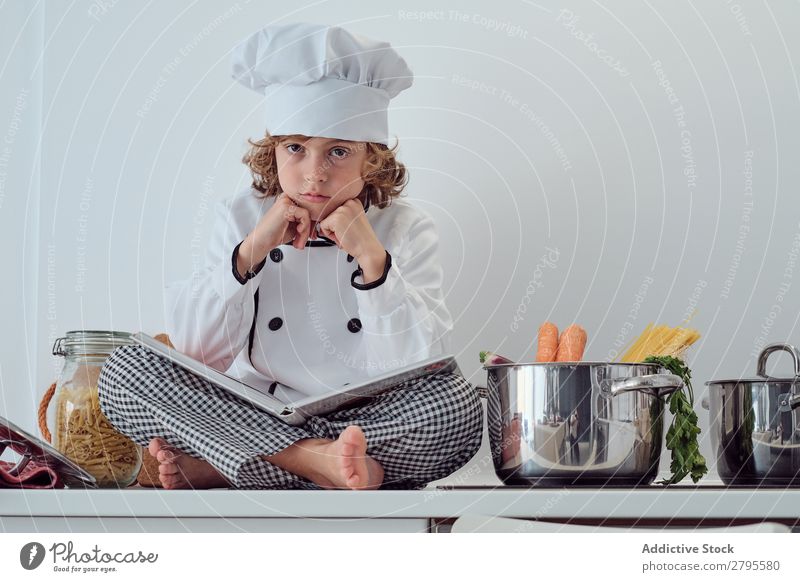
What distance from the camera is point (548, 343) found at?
941 millimetres

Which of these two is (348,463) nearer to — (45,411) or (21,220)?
(45,411)

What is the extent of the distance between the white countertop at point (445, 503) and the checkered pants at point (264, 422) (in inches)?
2.4

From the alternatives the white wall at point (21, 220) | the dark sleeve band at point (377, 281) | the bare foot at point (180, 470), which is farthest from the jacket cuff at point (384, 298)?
the white wall at point (21, 220)

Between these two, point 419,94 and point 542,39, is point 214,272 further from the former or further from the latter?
point 542,39

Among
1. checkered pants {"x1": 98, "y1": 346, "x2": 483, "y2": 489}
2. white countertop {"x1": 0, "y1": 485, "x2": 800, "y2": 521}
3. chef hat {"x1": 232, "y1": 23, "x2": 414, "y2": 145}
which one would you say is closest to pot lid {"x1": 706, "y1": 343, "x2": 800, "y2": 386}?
white countertop {"x1": 0, "y1": 485, "x2": 800, "y2": 521}

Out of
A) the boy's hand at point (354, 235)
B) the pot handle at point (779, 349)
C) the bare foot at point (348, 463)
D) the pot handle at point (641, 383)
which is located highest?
the boy's hand at point (354, 235)

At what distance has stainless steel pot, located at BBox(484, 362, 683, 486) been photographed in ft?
2.76

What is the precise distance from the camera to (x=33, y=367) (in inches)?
52.3

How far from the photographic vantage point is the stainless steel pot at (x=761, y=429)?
0.85 m

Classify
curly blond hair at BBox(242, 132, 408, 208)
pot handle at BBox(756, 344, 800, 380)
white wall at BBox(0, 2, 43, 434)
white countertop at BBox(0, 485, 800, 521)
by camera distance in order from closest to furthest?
white countertop at BBox(0, 485, 800, 521)
pot handle at BBox(756, 344, 800, 380)
curly blond hair at BBox(242, 132, 408, 208)
white wall at BBox(0, 2, 43, 434)

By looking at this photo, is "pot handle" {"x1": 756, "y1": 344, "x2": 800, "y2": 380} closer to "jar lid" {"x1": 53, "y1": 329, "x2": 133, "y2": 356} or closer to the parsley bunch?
the parsley bunch

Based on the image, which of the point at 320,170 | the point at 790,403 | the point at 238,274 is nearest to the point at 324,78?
the point at 320,170

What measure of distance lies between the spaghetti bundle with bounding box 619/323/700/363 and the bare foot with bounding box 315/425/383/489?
0.95 feet

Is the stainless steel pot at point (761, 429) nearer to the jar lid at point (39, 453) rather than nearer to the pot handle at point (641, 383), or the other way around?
the pot handle at point (641, 383)
